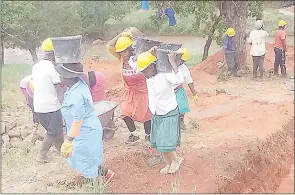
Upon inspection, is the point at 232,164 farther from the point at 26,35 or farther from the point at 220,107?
the point at 26,35

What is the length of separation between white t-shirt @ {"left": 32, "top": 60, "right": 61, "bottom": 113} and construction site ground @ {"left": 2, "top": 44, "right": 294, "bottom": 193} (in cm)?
69

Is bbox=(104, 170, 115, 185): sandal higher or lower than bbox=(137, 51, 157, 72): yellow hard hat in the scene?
lower

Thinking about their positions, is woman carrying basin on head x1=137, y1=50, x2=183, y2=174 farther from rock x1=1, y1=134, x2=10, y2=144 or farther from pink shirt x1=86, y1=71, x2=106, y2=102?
rock x1=1, y1=134, x2=10, y2=144

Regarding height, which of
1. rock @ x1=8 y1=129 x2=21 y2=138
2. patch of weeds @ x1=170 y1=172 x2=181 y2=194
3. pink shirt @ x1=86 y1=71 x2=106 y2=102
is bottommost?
rock @ x1=8 y1=129 x2=21 y2=138

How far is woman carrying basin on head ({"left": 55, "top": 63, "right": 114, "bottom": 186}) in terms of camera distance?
509 cm

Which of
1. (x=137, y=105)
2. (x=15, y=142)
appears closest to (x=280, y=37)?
(x=137, y=105)

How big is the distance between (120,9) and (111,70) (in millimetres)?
10420

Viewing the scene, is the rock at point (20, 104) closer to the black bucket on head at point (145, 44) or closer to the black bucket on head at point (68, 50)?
the black bucket on head at point (145, 44)

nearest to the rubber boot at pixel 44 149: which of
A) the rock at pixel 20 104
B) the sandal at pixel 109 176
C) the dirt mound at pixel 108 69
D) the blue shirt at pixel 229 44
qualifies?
the sandal at pixel 109 176

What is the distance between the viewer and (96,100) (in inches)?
284

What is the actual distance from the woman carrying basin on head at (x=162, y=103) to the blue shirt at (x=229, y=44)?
23.2 ft

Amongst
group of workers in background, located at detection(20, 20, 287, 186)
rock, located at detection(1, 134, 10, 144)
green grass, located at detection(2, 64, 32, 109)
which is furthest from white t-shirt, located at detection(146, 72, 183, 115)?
green grass, located at detection(2, 64, 32, 109)

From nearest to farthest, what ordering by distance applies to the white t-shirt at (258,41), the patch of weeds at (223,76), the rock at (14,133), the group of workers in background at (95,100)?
the group of workers in background at (95,100) < the rock at (14,133) < the white t-shirt at (258,41) < the patch of weeds at (223,76)

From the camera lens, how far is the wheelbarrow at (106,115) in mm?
6938
